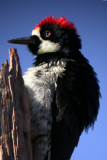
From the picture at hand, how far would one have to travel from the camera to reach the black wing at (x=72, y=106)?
2920 mm

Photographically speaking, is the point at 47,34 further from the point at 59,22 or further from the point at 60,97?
the point at 60,97

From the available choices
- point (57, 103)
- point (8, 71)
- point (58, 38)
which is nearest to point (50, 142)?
point (57, 103)

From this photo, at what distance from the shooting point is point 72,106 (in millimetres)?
3041

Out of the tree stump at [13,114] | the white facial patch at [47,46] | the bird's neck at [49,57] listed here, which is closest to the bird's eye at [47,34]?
the white facial patch at [47,46]

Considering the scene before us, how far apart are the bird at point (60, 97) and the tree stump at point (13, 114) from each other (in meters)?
0.29

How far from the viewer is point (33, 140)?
114 inches

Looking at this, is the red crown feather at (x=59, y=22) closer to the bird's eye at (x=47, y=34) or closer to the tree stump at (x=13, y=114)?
the bird's eye at (x=47, y=34)

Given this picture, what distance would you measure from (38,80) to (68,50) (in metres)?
0.78

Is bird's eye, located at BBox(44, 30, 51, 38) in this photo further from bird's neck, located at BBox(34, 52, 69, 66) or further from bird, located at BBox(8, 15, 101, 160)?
bird's neck, located at BBox(34, 52, 69, 66)

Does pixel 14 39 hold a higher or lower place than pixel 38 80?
higher

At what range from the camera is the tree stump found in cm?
232

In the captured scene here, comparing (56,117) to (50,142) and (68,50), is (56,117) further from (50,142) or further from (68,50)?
(68,50)

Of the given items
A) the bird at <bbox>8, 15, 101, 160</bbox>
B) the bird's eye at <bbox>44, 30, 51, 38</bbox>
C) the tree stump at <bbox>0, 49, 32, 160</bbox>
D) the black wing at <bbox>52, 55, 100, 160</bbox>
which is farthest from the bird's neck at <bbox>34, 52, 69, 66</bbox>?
the tree stump at <bbox>0, 49, 32, 160</bbox>

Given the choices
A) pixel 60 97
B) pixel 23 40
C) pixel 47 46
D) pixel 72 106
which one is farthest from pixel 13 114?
pixel 23 40
